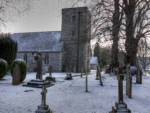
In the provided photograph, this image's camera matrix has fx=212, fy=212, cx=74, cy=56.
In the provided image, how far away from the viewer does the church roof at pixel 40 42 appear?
126 feet

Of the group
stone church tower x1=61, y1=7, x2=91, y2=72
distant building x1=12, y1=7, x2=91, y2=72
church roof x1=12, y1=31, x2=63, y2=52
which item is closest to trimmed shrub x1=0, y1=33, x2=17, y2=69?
distant building x1=12, y1=7, x2=91, y2=72

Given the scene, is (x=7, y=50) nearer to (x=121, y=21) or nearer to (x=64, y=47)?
(x=121, y=21)

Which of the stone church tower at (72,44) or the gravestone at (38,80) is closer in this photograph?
the gravestone at (38,80)

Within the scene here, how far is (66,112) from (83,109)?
674mm

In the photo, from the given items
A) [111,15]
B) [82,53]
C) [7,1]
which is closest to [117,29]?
[111,15]

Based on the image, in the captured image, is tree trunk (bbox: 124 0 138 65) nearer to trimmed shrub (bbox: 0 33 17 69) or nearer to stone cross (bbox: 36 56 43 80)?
stone cross (bbox: 36 56 43 80)

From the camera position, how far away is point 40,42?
40000 mm

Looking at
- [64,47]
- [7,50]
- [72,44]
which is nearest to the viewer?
[7,50]

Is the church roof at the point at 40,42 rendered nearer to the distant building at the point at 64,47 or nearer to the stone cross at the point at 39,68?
the distant building at the point at 64,47

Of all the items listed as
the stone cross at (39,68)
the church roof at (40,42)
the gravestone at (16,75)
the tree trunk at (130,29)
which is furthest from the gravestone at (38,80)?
the church roof at (40,42)

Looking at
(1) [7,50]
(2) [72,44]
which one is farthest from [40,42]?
(1) [7,50]

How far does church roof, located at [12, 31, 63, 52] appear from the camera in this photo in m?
38.5

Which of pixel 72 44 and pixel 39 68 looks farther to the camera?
pixel 72 44

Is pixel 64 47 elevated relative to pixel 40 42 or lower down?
lower down
